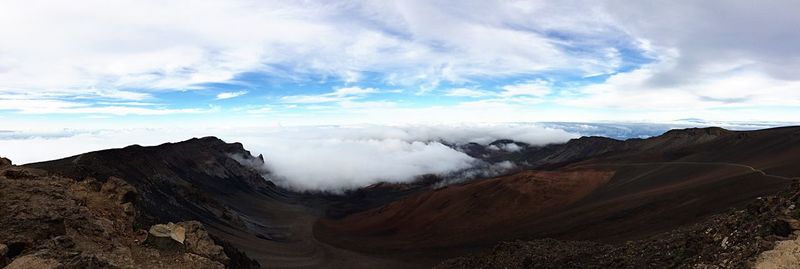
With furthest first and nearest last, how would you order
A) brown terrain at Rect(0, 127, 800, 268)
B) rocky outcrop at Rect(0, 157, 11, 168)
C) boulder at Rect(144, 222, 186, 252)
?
rocky outcrop at Rect(0, 157, 11, 168) → boulder at Rect(144, 222, 186, 252) → brown terrain at Rect(0, 127, 800, 268)

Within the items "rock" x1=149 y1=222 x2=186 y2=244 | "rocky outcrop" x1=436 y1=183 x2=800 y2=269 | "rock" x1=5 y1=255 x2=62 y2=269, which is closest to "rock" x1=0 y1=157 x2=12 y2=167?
"rock" x1=149 y1=222 x2=186 y2=244

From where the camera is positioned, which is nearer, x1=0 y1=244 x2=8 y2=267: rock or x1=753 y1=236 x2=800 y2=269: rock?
x1=753 y1=236 x2=800 y2=269: rock

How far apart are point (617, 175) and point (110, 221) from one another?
77617 mm

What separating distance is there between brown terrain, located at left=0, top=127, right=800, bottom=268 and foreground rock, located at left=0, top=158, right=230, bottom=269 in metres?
0.07

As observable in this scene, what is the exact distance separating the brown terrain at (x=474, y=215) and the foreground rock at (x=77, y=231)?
68mm

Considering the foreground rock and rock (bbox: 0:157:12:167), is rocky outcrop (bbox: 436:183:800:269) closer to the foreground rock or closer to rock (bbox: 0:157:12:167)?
the foreground rock

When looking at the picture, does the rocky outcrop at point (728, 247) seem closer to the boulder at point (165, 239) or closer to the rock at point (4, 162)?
the boulder at point (165, 239)

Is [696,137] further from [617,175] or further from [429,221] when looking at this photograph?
[429,221]

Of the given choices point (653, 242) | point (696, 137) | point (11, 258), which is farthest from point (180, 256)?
point (696, 137)

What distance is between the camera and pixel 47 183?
1827 centimetres

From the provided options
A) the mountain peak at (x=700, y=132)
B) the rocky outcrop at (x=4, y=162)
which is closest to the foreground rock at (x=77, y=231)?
the rocky outcrop at (x=4, y=162)

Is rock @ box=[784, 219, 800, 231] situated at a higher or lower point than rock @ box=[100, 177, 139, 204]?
lower

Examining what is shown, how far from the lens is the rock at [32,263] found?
12.8 m

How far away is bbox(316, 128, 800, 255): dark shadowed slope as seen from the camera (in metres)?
44.9
